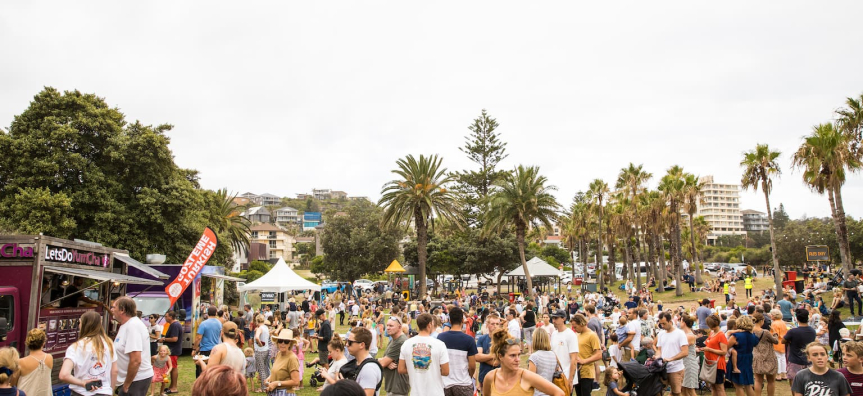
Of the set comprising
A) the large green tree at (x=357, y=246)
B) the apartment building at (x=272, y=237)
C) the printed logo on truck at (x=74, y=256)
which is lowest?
the printed logo on truck at (x=74, y=256)

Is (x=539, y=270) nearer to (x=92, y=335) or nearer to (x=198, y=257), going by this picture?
(x=198, y=257)

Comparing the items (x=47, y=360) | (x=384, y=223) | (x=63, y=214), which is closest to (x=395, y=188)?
(x=384, y=223)

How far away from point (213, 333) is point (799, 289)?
30244 millimetres

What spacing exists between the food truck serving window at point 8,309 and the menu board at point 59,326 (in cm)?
52

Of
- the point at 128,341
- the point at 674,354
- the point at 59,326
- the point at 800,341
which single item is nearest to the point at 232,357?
the point at 128,341

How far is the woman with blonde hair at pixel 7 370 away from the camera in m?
4.38

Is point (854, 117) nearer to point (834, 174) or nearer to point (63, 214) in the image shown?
point (834, 174)

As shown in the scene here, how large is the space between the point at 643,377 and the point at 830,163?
23.0 m

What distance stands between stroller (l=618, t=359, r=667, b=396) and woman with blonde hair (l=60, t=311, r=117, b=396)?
633 cm

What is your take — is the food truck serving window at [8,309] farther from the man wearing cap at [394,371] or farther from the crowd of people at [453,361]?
the man wearing cap at [394,371]

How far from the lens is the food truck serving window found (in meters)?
8.35

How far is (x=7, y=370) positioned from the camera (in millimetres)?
4449

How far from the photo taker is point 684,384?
867cm

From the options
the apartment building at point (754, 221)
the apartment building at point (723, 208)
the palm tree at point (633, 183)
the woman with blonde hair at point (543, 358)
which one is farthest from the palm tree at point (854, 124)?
the apartment building at point (754, 221)
